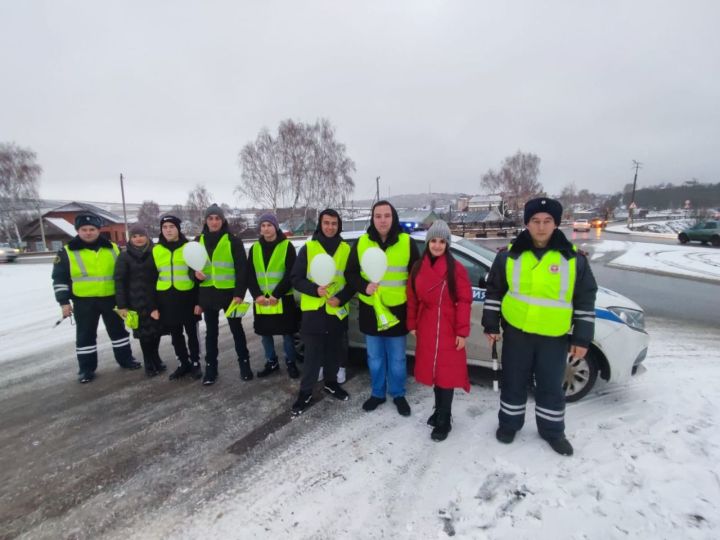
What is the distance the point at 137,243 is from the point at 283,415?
8.72 feet

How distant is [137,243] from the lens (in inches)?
168

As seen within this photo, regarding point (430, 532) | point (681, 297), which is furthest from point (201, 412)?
point (681, 297)

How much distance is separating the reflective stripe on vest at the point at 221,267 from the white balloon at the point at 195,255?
109 millimetres

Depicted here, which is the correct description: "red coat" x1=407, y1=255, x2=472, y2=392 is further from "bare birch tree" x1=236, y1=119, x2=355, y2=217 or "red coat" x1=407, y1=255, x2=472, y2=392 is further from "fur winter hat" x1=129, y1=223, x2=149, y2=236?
"bare birch tree" x1=236, y1=119, x2=355, y2=217

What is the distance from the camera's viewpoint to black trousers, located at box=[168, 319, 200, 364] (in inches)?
167

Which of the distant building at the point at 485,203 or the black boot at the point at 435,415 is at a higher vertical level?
the distant building at the point at 485,203

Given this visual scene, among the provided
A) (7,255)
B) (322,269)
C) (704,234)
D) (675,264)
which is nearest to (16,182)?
(7,255)

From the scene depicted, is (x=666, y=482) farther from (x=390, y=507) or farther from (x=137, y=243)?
(x=137, y=243)

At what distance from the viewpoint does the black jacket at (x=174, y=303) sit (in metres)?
4.10

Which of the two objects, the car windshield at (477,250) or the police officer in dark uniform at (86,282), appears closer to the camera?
the car windshield at (477,250)

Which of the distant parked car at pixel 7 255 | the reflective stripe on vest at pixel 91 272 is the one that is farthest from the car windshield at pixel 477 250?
the distant parked car at pixel 7 255

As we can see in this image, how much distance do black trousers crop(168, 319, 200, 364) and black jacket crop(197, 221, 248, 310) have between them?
408 mm

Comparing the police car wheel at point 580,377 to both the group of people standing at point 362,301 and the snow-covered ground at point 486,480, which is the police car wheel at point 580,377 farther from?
the group of people standing at point 362,301

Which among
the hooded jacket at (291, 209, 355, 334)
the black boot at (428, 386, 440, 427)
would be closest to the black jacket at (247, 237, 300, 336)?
the hooded jacket at (291, 209, 355, 334)
